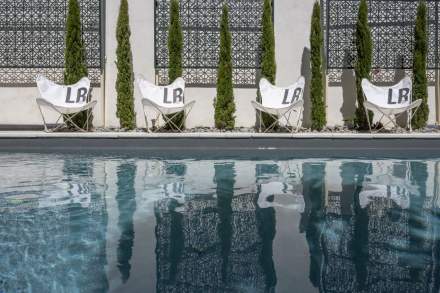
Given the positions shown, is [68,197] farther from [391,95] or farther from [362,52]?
[362,52]

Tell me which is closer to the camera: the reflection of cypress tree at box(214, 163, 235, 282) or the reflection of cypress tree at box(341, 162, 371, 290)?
the reflection of cypress tree at box(341, 162, 371, 290)

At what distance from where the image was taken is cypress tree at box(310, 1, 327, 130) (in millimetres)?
10789

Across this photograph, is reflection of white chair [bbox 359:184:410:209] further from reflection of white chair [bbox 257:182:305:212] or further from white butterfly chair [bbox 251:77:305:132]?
white butterfly chair [bbox 251:77:305:132]

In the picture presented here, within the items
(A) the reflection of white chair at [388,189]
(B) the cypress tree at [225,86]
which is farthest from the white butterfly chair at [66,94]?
(A) the reflection of white chair at [388,189]

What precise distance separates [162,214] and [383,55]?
27.2 ft

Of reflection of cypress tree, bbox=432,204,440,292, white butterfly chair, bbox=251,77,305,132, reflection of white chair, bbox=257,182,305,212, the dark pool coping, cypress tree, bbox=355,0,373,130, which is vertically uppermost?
cypress tree, bbox=355,0,373,130

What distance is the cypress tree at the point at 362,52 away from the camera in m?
10.9

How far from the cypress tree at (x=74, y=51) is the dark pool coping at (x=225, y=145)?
163cm

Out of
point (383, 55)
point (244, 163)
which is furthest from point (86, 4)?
point (383, 55)

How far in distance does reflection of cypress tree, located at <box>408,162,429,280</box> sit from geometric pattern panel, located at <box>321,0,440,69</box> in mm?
5294

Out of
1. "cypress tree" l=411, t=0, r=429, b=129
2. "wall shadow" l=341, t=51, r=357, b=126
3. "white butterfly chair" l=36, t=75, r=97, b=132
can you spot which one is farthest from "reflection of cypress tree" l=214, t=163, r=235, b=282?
"cypress tree" l=411, t=0, r=429, b=129

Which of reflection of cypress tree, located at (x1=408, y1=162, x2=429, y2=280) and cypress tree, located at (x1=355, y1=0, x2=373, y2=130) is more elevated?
cypress tree, located at (x1=355, y1=0, x2=373, y2=130)

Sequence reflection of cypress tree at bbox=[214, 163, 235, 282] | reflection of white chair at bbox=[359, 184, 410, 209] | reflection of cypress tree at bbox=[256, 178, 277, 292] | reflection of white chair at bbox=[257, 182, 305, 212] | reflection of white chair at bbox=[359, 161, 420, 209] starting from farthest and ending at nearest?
1. reflection of white chair at bbox=[359, 161, 420, 209]
2. reflection of white chair at bbox=[359, 184, 410, 209]
3. reflection of white chair at bbox=[257, 182, 305, 212]
4. reflection of cypress tree at bbox=[214, 163, 235, 282]
5. reflection of cypress tree at bbox=[256, 178, 277, 292]

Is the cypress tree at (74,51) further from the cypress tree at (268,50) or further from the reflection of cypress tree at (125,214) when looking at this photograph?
the reflection of cypress tree at (125,214)
